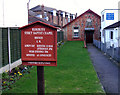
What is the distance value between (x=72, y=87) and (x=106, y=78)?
2849 millimetres

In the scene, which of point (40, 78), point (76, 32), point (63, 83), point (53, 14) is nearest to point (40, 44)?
point (40, 78)

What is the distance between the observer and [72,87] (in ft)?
28.5

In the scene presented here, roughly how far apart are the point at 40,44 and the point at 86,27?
132 ft

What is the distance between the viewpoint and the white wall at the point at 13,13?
1097cm

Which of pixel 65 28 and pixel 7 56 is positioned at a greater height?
pixel 65 28

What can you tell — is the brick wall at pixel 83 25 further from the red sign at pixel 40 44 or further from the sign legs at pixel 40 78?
the red sign at pixel 40 44

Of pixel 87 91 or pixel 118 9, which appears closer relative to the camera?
pixel 87 91

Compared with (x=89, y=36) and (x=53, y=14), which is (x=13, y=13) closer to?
(x=89, y=36)

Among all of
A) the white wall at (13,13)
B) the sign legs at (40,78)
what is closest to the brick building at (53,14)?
the white wall at (13,13)

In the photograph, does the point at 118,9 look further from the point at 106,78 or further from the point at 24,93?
the point at 24,93

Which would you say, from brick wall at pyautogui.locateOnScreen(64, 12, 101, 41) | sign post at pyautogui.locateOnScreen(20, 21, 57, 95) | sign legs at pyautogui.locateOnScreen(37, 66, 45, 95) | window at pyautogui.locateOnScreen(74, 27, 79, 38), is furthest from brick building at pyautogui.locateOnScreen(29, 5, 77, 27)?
sign legs at pyautogui.locateOnScreen(37, 66, 45, 95)

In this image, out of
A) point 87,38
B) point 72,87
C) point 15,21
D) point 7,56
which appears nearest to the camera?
point 72,87

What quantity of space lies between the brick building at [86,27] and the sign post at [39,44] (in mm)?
39084

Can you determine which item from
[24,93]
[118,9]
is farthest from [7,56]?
[118,9]
